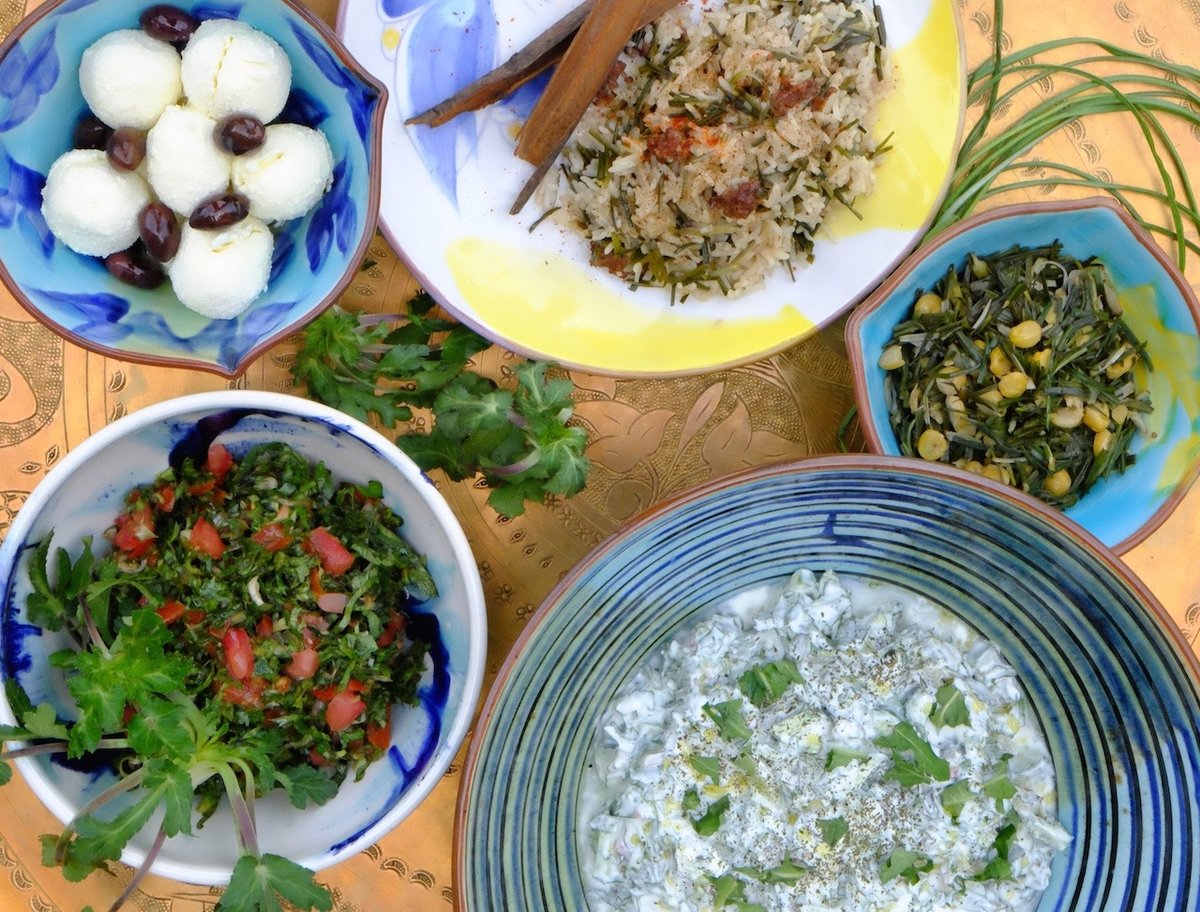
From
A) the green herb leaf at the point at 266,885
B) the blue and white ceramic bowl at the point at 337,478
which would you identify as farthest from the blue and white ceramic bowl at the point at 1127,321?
the green herb leaf at the point at 266,885

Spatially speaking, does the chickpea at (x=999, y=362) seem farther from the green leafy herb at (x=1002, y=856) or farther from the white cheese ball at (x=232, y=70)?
the white cheese ball at (x=232, y=70)

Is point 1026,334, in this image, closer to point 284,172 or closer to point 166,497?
point 284,172

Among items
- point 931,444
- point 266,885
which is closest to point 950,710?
point 931,444

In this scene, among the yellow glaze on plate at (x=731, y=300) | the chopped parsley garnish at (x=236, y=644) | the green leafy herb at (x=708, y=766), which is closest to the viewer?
the chopped parsley garnish at (x=236, y=644)

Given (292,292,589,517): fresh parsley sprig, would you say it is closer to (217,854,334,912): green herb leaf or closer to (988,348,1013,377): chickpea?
(217,854,334,912): green herb leaf

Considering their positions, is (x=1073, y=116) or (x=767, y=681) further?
(x=1073, y=116)

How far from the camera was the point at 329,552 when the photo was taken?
4.54 ft

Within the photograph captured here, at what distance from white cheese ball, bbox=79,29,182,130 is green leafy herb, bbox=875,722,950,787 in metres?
1.32

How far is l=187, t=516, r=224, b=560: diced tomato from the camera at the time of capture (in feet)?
4.46

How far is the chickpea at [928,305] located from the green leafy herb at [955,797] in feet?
2.28

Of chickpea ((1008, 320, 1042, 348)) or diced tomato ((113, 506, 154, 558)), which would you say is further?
chickpea ((1008, 320, 1042, 348))

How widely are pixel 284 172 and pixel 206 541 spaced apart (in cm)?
51

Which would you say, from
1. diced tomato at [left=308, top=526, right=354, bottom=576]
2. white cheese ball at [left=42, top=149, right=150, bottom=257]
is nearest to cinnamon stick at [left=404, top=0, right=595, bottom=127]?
white cheese ball at [left=42, top=149, right=150, bottom=257]

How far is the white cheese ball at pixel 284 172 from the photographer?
4.47 feet
